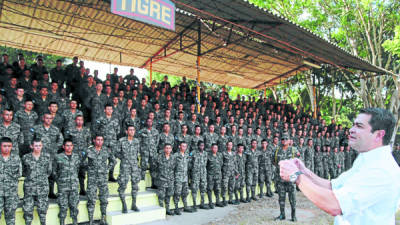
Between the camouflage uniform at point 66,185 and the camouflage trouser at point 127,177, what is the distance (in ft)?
2.79

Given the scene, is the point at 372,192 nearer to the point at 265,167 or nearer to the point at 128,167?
→ the point at 128,167

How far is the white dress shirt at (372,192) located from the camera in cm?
130

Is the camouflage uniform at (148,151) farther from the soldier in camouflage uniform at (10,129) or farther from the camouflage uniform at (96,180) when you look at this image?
the soldier in camouflage uniform at (10,129)

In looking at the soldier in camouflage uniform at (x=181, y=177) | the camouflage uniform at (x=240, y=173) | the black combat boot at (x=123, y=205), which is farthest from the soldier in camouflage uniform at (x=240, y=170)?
the black combat boot at (x=123, y=205)

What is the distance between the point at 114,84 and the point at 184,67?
554 centimetres

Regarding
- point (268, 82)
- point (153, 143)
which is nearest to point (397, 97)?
point (268, 82)

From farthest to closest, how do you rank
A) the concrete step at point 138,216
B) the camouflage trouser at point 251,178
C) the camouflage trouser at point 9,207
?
1. the camouflage trouser at point 251,178
2. the concrete step at point 138,216
3. the camouflage trouser at point 9,207

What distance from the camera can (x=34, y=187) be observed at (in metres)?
4.74

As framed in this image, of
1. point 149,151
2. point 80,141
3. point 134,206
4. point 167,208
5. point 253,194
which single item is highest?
point 80,141

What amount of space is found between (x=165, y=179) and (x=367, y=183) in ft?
17.7

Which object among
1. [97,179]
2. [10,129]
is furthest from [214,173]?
[10,129]

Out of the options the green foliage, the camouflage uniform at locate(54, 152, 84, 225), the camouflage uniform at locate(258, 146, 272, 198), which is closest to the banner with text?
the camouflage uniform at locate(54, 152, 84, 225)

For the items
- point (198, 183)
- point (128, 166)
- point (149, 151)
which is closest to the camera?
point (128, 166)

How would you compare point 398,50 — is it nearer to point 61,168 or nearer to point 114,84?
point 114,84
